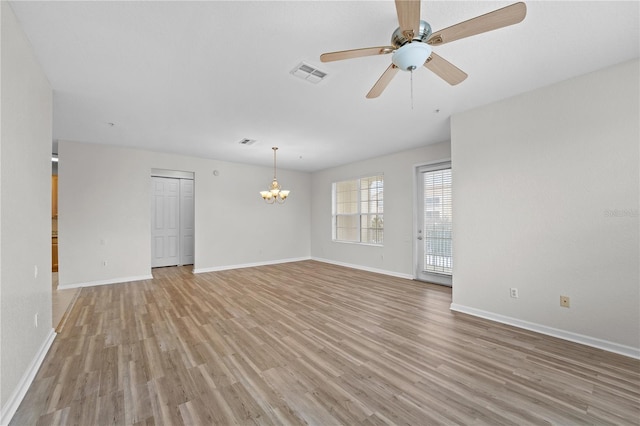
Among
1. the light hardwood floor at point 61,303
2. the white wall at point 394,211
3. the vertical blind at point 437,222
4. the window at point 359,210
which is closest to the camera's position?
the light hardwood floor at point 61,303

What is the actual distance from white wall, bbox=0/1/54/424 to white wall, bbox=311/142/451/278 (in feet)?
17.7

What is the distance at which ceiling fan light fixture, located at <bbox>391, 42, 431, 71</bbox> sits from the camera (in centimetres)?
164

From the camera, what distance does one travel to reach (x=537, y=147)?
116 inches

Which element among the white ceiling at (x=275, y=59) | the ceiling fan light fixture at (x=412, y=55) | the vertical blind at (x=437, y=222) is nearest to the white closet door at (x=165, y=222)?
the white ceiling at (x=275, y=59)

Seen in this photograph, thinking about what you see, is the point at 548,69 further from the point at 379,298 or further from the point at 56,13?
the point at 56,13

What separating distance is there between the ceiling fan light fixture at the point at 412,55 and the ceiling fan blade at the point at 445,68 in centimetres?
12

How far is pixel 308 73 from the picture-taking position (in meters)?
2.57

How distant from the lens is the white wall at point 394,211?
5523 millimetres

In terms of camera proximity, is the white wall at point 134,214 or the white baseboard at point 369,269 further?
the white baseboard at point 369,269

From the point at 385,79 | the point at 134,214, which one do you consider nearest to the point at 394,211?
the point at 385,79

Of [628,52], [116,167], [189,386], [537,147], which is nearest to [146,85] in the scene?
[189,386]

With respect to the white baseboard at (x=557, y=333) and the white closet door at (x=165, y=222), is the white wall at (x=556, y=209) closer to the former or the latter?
the white baseboard at (x=557, y=333)

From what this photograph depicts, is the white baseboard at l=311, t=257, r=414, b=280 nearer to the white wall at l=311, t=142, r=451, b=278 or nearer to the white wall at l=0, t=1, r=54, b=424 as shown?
the white wall at l=311, t=142, r=451, b=278

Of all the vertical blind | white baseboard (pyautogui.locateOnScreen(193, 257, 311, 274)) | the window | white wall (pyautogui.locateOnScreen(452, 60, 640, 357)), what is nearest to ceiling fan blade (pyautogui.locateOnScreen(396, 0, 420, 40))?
white wall (pyautogui.locateOnScreen(452, 60, 640, 357))
